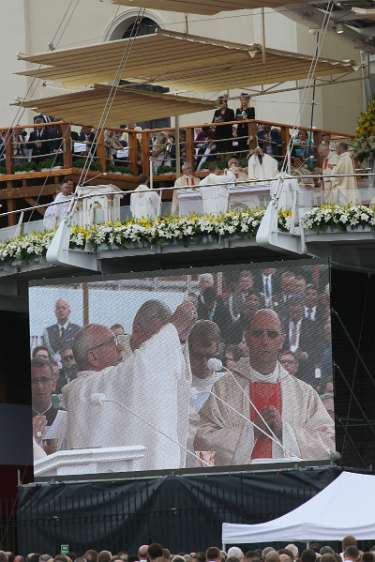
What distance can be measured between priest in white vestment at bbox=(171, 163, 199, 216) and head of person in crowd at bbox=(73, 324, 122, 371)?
301 centimetres

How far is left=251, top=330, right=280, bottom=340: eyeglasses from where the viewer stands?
38.8 m

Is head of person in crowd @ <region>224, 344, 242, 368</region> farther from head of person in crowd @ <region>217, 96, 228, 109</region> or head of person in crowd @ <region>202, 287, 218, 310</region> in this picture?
head of person in crowd @ <region>217, 96, 228, 109</region>

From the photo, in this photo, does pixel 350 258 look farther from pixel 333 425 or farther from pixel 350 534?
pixel 350 534

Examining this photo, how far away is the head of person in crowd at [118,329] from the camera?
132ft

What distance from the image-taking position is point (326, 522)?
1061 inches

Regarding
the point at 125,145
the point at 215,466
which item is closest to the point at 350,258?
the point at 215,466

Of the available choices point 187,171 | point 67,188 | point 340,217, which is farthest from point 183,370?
point 67,188

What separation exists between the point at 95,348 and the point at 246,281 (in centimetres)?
375

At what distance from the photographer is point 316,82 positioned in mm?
49438

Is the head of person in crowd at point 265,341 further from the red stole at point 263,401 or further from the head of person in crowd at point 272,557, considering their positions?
the head of person in crowd at point 272,557

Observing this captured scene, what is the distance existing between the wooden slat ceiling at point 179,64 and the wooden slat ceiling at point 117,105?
1.50 ft

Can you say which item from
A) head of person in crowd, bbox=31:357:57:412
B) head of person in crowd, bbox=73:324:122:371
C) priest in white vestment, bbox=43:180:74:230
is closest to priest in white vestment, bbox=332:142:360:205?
head of person in crowd, bbox=73:324:122:371

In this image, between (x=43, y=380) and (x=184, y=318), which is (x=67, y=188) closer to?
(x=43, y=380)

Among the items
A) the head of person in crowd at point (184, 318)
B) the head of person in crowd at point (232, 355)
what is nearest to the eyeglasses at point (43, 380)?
the head of person in crowd at point (184, 318)
